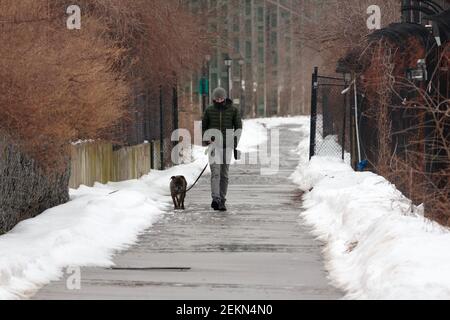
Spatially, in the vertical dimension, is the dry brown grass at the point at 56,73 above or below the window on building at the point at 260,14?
below

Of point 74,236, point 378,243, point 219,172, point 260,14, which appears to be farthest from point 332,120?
point 260,14

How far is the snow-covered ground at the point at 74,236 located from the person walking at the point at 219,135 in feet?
3.03

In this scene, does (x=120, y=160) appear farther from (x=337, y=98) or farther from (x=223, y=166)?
(x=337, y=98)

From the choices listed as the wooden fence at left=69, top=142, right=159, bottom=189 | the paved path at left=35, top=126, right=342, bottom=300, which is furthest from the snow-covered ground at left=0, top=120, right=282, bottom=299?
the wooden fence at left=69, top=142, right=159, bottom=189

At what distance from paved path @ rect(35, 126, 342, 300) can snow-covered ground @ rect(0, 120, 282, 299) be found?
235 mm

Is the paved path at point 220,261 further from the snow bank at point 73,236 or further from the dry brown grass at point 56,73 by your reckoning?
the dry brown grass at point 56,73

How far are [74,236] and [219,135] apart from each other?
5585 mm

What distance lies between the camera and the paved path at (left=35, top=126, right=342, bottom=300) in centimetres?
1008

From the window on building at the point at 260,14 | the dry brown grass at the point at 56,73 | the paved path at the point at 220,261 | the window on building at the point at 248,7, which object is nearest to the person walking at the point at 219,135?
the paved path at the point at 220,261

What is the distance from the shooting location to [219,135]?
1812cm

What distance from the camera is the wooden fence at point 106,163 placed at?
2034 centimetres

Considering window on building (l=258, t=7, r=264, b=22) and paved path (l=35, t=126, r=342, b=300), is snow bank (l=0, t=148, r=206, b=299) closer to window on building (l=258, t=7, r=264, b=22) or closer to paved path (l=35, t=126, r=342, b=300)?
paved path (l=35, t=126, r=342, b=300)

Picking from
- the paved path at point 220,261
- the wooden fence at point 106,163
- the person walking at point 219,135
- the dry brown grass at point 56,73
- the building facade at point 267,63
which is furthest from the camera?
the building facade at point 267,63
